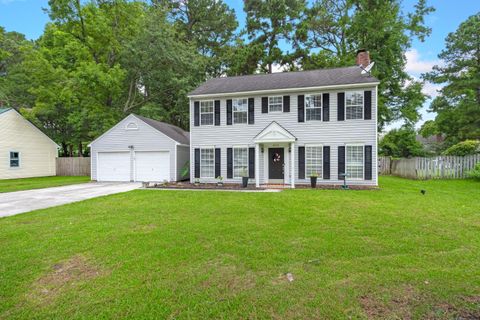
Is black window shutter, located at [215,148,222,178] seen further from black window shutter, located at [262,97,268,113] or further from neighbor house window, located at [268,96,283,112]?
neighbor house window, located at [268,96,283,112]

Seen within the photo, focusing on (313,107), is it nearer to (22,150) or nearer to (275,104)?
(275,104)

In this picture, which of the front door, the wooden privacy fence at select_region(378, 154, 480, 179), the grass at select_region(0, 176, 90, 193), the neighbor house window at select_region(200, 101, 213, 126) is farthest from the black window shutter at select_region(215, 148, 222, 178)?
the wooden privacy fence at select_region(378, 154, 480, 179)

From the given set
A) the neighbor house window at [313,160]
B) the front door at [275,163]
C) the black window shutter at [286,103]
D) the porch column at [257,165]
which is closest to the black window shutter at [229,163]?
the porch column at [257,165]


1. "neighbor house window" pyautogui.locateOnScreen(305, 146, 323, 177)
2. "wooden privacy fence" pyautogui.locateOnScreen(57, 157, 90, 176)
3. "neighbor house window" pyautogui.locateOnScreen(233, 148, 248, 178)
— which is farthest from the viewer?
"wooden privacy fence" pyautogui.locateOnScreen(57, 157, 90, 176)

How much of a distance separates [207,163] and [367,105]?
875cm

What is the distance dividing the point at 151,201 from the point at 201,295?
6246mm

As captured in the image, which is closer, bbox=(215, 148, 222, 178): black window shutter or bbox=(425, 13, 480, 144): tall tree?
bbox=(215, 148, 222, 178): black window shutter

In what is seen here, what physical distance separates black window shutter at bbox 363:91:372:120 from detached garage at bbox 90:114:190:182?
10.3 meters

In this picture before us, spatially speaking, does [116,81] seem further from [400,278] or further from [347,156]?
[400,278]

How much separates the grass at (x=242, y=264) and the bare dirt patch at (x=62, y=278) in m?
0.02

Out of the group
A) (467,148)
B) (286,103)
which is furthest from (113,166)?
(467,148)

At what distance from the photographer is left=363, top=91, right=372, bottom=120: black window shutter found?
12.0m

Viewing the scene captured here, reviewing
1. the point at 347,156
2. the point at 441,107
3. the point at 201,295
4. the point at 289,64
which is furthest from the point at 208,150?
the point at 441,107

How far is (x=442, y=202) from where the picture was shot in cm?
788
